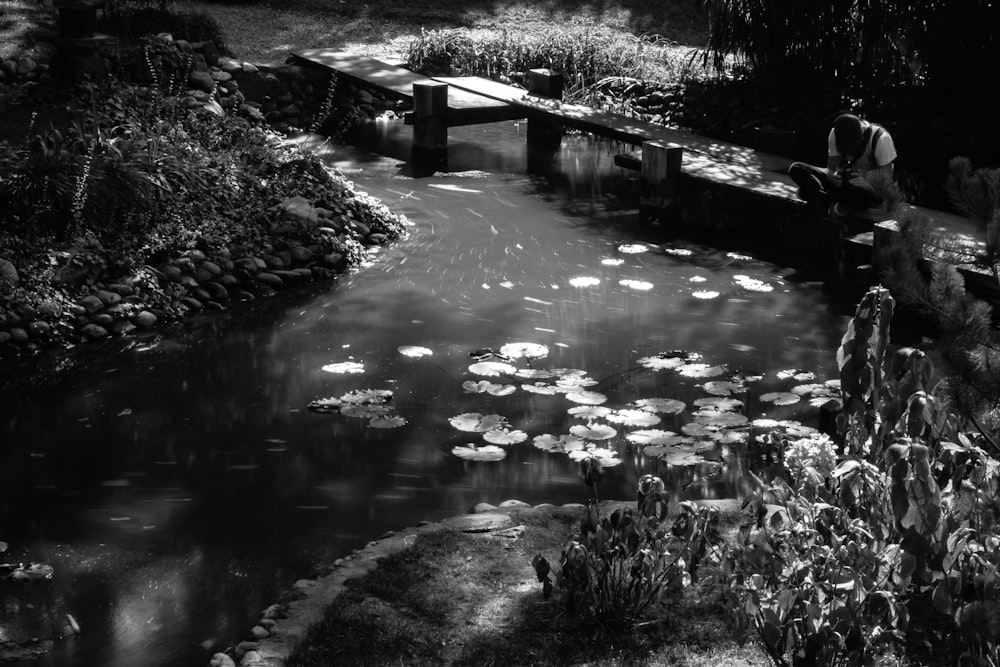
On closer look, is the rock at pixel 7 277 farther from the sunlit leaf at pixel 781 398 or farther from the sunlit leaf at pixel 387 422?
the sunlit leaf at pixel 781 398

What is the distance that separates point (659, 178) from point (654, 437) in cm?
516

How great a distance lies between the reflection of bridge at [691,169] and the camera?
32.9ft

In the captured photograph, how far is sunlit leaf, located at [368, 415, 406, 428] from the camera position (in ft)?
23.4

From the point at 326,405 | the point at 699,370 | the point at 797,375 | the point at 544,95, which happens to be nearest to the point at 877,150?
the point at 797,375

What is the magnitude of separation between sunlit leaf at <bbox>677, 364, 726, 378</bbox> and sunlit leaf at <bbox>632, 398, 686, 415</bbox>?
48cm

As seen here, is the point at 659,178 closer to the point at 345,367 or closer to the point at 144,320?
the point at 345,367

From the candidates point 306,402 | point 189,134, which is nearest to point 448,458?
point 306,402

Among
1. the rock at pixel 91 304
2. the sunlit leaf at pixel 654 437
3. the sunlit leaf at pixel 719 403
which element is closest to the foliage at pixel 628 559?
the sunlit leaf at pixel 654 437

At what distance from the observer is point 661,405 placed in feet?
24.2

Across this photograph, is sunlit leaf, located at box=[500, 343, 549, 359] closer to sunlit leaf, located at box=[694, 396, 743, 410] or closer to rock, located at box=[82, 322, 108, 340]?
sunlit leaf, located at box=[694, 396, 743, 410]

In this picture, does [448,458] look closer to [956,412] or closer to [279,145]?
[956,412]

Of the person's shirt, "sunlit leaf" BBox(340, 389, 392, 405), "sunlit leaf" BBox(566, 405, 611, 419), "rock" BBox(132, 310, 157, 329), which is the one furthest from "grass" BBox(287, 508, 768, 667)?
the person's shirt

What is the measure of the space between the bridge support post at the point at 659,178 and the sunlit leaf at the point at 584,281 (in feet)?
6.69

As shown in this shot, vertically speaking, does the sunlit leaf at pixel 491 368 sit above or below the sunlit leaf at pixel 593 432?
above
